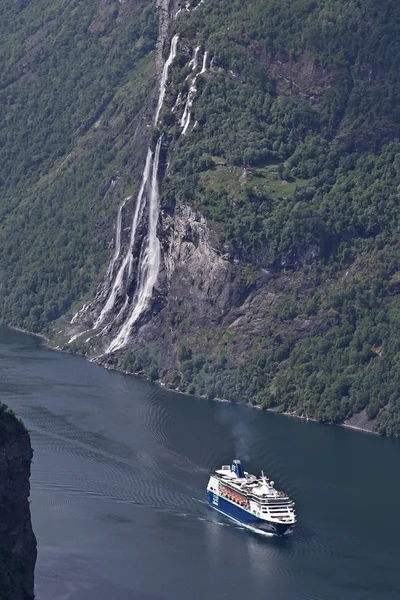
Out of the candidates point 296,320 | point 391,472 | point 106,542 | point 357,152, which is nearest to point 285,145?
point 357,152

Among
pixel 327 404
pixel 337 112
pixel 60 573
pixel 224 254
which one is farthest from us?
pixel 337 112

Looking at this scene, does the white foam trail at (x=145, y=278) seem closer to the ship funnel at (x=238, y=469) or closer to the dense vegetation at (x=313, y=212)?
the dense vegetation at (x=313, y=212)

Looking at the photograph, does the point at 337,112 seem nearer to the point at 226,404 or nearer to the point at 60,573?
the point at 226,404

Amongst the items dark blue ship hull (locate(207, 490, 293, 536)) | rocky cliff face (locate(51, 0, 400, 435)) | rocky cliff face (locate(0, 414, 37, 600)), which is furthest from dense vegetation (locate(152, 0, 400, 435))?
rocky cliff face (locate(0, 414, 37, 600))

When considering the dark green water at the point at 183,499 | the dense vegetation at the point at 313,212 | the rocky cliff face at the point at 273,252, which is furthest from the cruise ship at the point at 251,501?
the dense vegetation at the point at 313,212

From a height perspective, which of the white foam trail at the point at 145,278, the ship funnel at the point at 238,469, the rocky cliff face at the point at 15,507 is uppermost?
the white foam trail at the point at 145,278

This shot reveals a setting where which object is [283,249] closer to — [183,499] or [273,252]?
[273,252]

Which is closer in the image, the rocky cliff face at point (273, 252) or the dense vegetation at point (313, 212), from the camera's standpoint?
the dense vegetation at point (313, 212)
